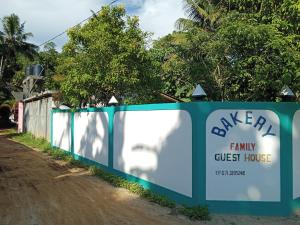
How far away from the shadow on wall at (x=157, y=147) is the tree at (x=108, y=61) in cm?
343

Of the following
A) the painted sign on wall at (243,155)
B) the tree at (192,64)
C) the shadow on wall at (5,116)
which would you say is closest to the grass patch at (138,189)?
the painted sign on wall at (243,155)

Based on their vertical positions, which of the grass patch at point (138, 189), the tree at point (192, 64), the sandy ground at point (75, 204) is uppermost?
the tree at point (192, 64)

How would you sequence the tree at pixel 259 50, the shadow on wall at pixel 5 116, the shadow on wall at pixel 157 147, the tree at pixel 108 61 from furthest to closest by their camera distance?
1. the shadow on wall at pixel 5 116
2. the tree at pixel 108 61
3. the tree at pixel 259 50
4. the shadow on wall at pixel 157 147

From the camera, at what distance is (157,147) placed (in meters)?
10.4

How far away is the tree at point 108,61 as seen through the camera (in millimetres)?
15508

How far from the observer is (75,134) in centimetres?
1716

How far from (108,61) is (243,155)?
26.1ft

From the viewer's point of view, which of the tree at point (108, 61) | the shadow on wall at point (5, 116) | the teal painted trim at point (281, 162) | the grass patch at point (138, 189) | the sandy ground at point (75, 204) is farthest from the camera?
the shadow on wall at point (5, 116)

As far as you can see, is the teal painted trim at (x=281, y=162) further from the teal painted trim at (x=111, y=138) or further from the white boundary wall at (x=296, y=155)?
the teal painted trim at (x=111, y=138)

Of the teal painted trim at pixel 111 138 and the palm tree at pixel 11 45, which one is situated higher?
the palm tree at pixel 11 45

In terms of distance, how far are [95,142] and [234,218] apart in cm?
686

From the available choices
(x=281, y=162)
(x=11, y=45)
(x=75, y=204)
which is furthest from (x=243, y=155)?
(x=11, y=45)

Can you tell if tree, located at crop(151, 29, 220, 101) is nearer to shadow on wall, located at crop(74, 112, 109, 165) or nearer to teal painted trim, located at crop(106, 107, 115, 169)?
teal painted trim, located at crop(106, 107, 115, 169)

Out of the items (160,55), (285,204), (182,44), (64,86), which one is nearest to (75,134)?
(64,86)
